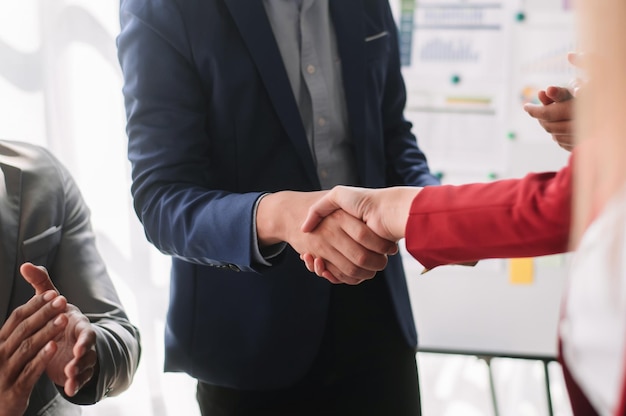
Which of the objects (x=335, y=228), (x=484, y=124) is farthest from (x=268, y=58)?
(x=484, y=124)

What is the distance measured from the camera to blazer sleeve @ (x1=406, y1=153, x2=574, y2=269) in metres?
0.77

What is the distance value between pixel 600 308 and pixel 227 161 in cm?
70

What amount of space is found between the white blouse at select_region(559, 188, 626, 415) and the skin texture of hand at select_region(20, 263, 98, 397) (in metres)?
0.69

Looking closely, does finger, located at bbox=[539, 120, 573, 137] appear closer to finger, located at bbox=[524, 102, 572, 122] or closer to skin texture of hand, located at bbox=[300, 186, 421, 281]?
finger, located at bbox=[524, 102, 572, 122]

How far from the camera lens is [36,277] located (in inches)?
37.5

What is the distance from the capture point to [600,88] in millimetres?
592

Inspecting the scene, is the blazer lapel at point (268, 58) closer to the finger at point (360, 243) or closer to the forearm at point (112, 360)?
the finger at point (360, 243)

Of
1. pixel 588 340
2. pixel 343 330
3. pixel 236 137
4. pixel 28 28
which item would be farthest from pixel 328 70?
pixel 588 340

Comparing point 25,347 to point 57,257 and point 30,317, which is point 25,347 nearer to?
point 30,317

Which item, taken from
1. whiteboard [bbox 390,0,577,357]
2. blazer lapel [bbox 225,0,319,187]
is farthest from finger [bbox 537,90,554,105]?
whiteboard [bbox 390,0,577,357]

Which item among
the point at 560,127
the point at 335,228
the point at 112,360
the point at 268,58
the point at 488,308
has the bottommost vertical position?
the point at 488,308

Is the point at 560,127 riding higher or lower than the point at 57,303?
higher

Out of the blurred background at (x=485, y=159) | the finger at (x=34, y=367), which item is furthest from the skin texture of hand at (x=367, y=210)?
the blurred background at (x=485, y=159)

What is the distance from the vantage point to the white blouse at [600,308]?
547 millimetres
